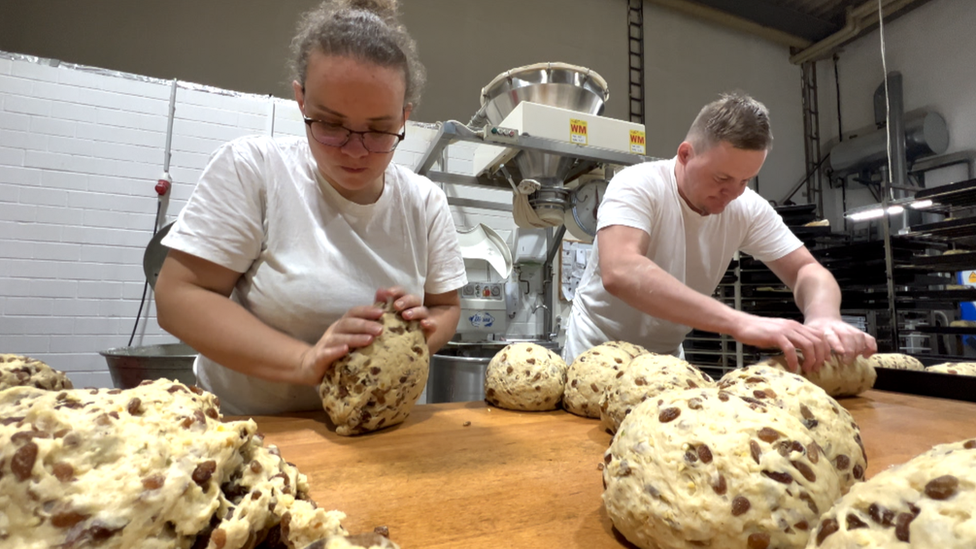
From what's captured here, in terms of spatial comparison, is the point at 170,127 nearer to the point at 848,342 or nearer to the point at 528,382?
the point at 528,382

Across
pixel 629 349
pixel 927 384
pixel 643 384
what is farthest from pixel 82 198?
pixel 927 384

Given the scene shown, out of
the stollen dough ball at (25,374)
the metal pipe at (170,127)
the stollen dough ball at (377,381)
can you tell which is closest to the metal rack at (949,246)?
the stollen dough ball at (377,381)

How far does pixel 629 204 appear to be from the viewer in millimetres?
1776

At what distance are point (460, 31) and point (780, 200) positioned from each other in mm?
4880

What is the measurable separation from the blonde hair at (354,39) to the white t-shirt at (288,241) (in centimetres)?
28

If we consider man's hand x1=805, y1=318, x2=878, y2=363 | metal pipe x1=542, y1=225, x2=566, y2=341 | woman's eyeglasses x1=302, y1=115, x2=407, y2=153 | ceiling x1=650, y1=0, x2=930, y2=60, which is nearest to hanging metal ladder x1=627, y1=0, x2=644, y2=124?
ceiling x1=650, y1=0, x2=930, y2=60

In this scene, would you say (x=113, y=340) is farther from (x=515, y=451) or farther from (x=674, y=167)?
(x=674, y=167)

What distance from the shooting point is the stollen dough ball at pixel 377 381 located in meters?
1.17

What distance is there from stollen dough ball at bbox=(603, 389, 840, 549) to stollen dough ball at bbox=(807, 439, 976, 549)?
0.15 meters

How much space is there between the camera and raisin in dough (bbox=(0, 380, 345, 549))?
0.50m

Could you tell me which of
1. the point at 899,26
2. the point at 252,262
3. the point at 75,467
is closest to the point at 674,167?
the point at 252,262

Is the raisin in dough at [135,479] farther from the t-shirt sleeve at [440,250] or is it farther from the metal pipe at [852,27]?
the metal pipe at [852,27]

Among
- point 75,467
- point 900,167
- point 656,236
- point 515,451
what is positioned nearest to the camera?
point 75,467

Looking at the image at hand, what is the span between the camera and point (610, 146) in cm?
283
